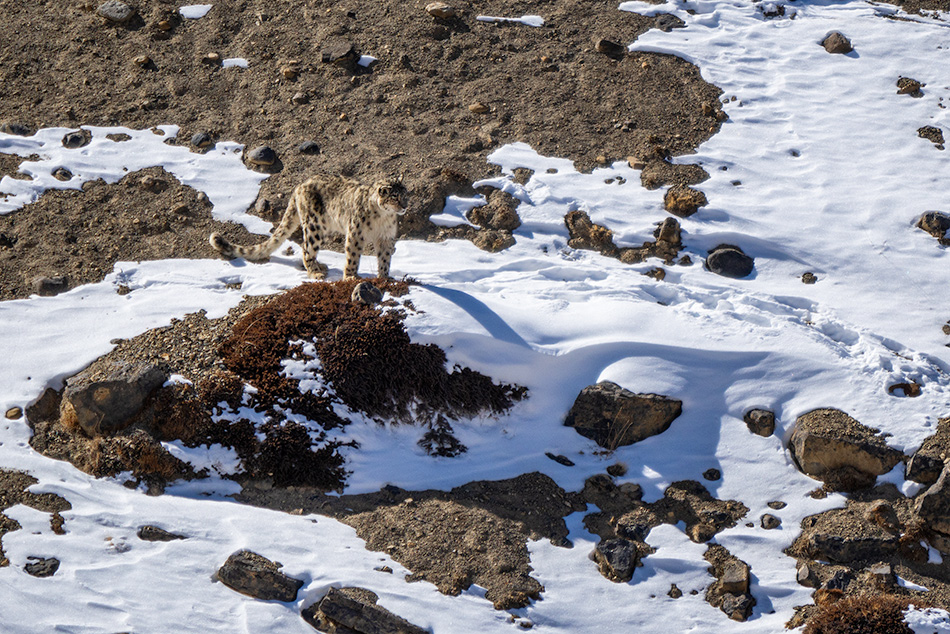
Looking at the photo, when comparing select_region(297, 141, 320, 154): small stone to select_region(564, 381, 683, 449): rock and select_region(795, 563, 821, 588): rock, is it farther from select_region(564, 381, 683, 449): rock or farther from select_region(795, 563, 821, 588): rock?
select_region(795, 563, 821, 588): rock

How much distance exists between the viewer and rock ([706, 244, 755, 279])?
531 inches

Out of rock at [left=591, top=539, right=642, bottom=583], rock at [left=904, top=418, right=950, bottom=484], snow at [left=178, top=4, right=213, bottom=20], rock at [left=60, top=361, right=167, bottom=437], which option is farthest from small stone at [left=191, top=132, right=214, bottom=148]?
rock at [left=904, top=418, right=950, bottom=484]

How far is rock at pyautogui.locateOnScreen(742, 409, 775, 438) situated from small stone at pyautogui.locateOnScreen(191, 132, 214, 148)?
11.2m

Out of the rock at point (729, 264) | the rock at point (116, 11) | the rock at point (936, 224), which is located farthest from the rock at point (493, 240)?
the rock at point (116, 11)

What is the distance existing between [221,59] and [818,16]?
13.1 metres

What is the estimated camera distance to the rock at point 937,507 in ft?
30.6

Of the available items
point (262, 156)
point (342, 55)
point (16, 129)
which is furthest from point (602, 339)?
point (16, 129)

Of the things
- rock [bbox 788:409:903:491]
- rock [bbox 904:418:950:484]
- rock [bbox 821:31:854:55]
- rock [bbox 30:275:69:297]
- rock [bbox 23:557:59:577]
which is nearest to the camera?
rock [bbox 23:557:59:577]

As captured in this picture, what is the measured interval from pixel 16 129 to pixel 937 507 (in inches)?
646

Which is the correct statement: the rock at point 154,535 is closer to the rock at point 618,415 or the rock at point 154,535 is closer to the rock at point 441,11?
the rock at point 618,415

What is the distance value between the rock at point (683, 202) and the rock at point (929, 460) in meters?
5.60

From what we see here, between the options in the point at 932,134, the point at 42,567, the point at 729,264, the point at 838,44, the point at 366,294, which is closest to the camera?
the point at 42,567

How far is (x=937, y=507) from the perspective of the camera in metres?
9.36

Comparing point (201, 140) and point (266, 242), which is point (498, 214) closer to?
point (266, 242)
